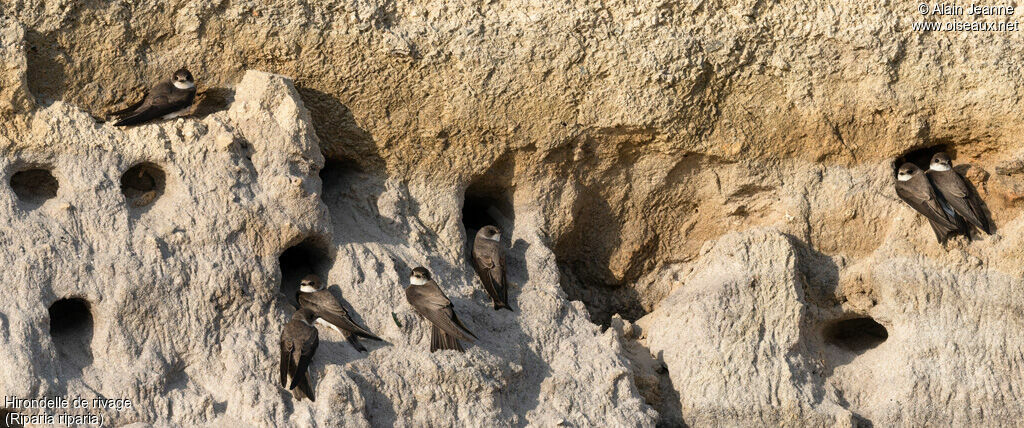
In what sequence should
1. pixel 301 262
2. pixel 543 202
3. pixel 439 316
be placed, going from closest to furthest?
pixel 439 316
pixel 301 262
pixel 543 202

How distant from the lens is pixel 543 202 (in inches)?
231

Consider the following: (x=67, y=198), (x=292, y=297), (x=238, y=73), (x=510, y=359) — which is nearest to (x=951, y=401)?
(x=510, y=359)

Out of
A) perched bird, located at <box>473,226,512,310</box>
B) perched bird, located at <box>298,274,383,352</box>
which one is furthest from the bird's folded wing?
perched bird, located at <box>298,274,383,352</box>

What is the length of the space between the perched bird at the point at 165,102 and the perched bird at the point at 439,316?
1.07 meters

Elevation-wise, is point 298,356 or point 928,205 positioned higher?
point 928,205

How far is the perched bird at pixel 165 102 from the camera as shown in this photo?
4.97m

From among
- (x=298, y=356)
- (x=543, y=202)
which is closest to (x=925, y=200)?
(x=543, y=202)

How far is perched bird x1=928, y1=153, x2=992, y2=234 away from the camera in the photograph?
5773 millimetres

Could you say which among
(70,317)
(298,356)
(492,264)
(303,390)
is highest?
(492,264)

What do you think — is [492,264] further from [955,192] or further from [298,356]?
[955,192]

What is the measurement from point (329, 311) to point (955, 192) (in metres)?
2.68

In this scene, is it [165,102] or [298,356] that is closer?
[298,356]

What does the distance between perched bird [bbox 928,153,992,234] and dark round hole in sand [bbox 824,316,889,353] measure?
1.96ft

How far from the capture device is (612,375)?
17.1ft
